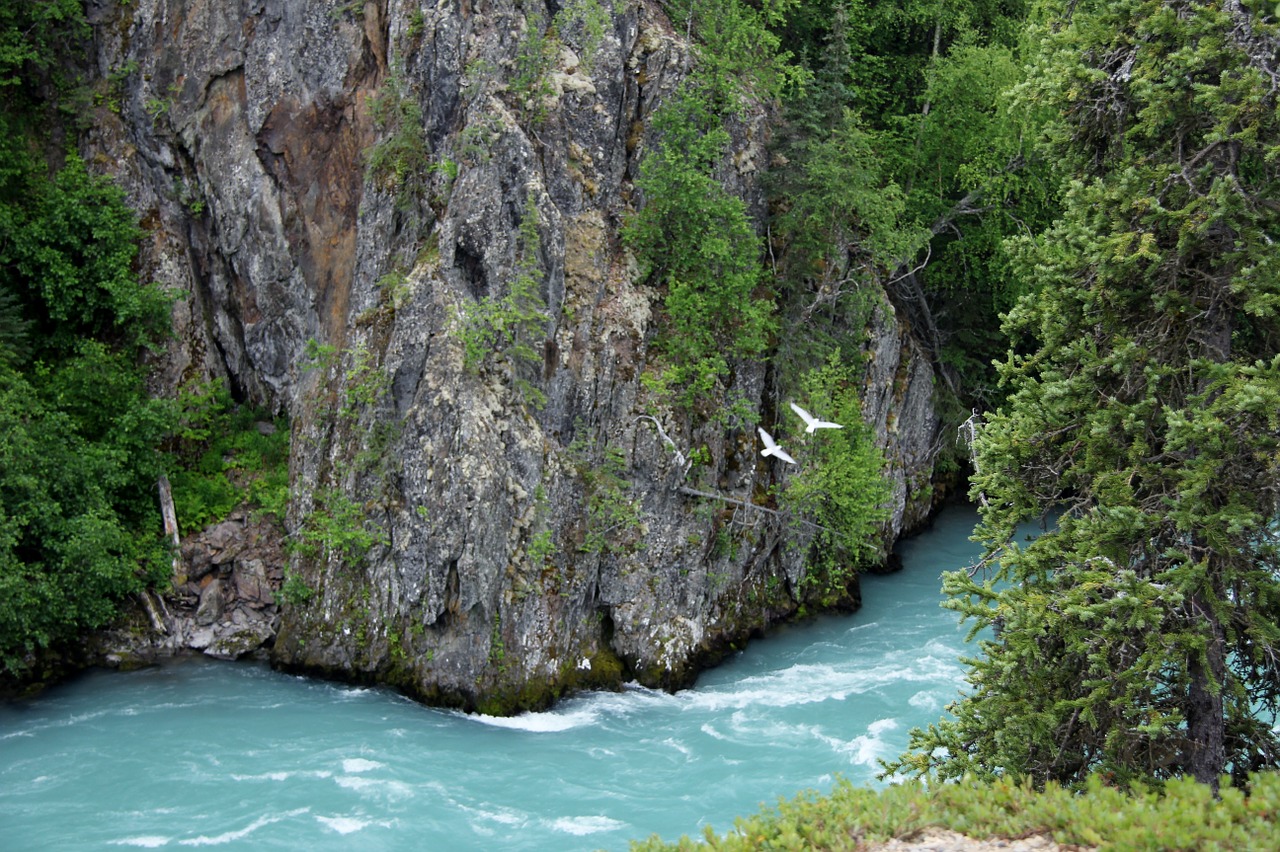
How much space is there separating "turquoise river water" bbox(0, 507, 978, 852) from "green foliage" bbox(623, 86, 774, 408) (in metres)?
5.35

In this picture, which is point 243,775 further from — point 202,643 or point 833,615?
point 833,615

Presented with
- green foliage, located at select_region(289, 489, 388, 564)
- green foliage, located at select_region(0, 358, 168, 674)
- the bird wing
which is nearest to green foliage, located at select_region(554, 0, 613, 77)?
the bird wing

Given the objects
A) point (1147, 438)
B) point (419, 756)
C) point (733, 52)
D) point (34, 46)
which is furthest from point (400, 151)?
point (1147, 438)

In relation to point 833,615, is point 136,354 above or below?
above

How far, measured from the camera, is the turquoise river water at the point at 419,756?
1273cm

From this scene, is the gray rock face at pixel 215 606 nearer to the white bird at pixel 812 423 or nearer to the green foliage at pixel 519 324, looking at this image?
the green foliage at pixel 519 324

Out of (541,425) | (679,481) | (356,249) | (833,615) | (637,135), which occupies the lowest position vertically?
(833,615)

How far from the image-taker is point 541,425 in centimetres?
1669

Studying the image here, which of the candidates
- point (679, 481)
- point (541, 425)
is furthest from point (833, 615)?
point (541, 425)

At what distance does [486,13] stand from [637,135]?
323 cm

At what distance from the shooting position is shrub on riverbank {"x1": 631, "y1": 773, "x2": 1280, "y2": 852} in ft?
21.6

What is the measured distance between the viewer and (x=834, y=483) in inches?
745

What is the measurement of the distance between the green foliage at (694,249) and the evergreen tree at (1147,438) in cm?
858

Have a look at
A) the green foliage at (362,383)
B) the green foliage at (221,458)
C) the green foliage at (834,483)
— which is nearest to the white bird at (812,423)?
the green foliage at (834,483)
